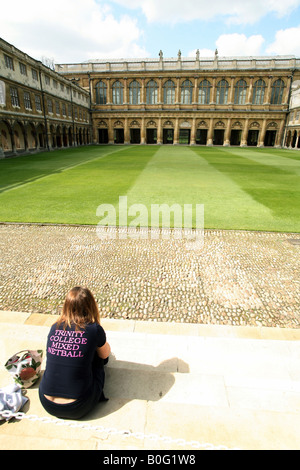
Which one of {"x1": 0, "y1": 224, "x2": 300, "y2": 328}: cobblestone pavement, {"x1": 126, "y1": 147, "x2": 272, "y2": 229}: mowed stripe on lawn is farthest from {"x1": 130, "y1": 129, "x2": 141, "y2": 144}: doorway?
{"x1": 0, "y1": 224, "x2": 300, "y2": 328}: cobblestone pavement

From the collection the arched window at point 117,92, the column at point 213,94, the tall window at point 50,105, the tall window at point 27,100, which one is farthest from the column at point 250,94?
the tall window at point 27,100

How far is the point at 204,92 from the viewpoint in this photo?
51.0 meters

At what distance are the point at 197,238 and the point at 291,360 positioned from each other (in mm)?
4845

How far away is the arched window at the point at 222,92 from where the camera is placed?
49975 millimetres

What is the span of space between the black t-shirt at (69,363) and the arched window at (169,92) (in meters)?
56.9

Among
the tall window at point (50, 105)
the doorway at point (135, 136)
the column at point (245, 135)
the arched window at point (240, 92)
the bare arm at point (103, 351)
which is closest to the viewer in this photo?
the bare arm at point (103, 351)

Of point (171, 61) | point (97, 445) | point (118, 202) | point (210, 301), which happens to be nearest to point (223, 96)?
point (171, 61)

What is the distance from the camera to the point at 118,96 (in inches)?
2104

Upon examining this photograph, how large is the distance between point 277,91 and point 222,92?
9.89 meters

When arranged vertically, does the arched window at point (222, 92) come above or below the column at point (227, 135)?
above

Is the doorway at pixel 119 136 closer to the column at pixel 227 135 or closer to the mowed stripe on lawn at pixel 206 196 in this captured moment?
the column at pixel 227 135

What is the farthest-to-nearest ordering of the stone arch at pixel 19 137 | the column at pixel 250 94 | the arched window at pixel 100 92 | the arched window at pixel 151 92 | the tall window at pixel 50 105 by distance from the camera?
the arched window at pixel 100 92, the arched window at pixel 151 92, the column at pixel 250 94, the tall window at pixel 50 105, the stone arch at pixel 19 137

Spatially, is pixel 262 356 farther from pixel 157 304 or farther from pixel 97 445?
pixel 97 445

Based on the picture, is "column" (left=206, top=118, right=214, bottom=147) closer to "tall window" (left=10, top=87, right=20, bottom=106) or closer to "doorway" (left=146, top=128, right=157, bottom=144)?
"doorway" (left=146, top=128, right=157, bottom=144)
